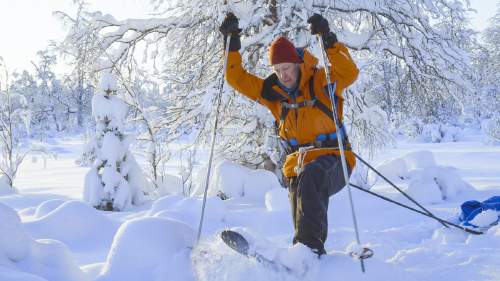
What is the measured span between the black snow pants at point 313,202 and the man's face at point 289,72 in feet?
1.96

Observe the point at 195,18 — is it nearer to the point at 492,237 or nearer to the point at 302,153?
the point at 302,153

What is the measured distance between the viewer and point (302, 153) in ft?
10.1

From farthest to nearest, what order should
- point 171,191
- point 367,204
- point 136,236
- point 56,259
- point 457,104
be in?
point 171,191, point 457,104, point 367,204, point 136,236, point 56,259

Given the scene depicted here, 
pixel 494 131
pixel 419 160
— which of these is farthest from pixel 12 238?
pixel 494 131

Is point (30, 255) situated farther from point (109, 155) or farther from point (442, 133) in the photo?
point (442, 133)

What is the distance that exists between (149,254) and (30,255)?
0.72 meters

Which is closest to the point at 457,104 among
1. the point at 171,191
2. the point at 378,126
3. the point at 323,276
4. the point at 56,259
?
the point at 378,126

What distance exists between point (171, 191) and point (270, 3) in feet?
15.4

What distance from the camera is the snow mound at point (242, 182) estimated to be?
25.0 feet

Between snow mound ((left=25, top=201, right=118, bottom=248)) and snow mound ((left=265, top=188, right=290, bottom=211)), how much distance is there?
217 centimetres

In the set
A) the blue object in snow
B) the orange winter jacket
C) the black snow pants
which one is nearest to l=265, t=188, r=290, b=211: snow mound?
the blue object in snow

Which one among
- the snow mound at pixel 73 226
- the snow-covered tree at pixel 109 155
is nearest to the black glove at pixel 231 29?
the snow mound at pixel 73 226

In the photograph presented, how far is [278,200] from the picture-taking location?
5.96 meters

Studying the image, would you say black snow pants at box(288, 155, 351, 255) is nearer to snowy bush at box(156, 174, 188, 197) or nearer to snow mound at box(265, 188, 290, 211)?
snow mound at box(265, 188, 290, 211)
